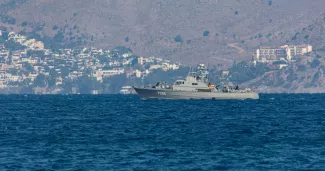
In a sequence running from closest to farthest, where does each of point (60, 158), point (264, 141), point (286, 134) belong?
1. point (60, 158)
2. point (264, 141)
3. point (286, 134)

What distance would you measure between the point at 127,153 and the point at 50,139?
1789 centimetres

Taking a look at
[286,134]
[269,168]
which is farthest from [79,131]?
[269,168]

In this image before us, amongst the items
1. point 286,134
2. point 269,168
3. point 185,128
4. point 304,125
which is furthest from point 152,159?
point 304,125

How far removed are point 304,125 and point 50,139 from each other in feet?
136

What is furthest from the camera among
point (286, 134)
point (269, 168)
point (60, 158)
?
point (286, 134)

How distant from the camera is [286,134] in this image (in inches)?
4646

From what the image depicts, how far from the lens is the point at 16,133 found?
12019cm

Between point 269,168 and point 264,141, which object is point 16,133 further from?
point 269,168

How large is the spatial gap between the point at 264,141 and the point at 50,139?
78.9ft

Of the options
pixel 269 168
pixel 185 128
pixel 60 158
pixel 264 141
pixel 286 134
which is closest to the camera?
pixel 269 168

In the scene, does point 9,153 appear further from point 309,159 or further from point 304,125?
point 304,125

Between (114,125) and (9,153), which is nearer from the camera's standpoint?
(9,153)

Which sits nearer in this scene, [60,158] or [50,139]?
[60,158]

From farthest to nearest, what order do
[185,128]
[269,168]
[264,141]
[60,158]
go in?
[185,128] → [264,141] → [60,158] → [269,168]
